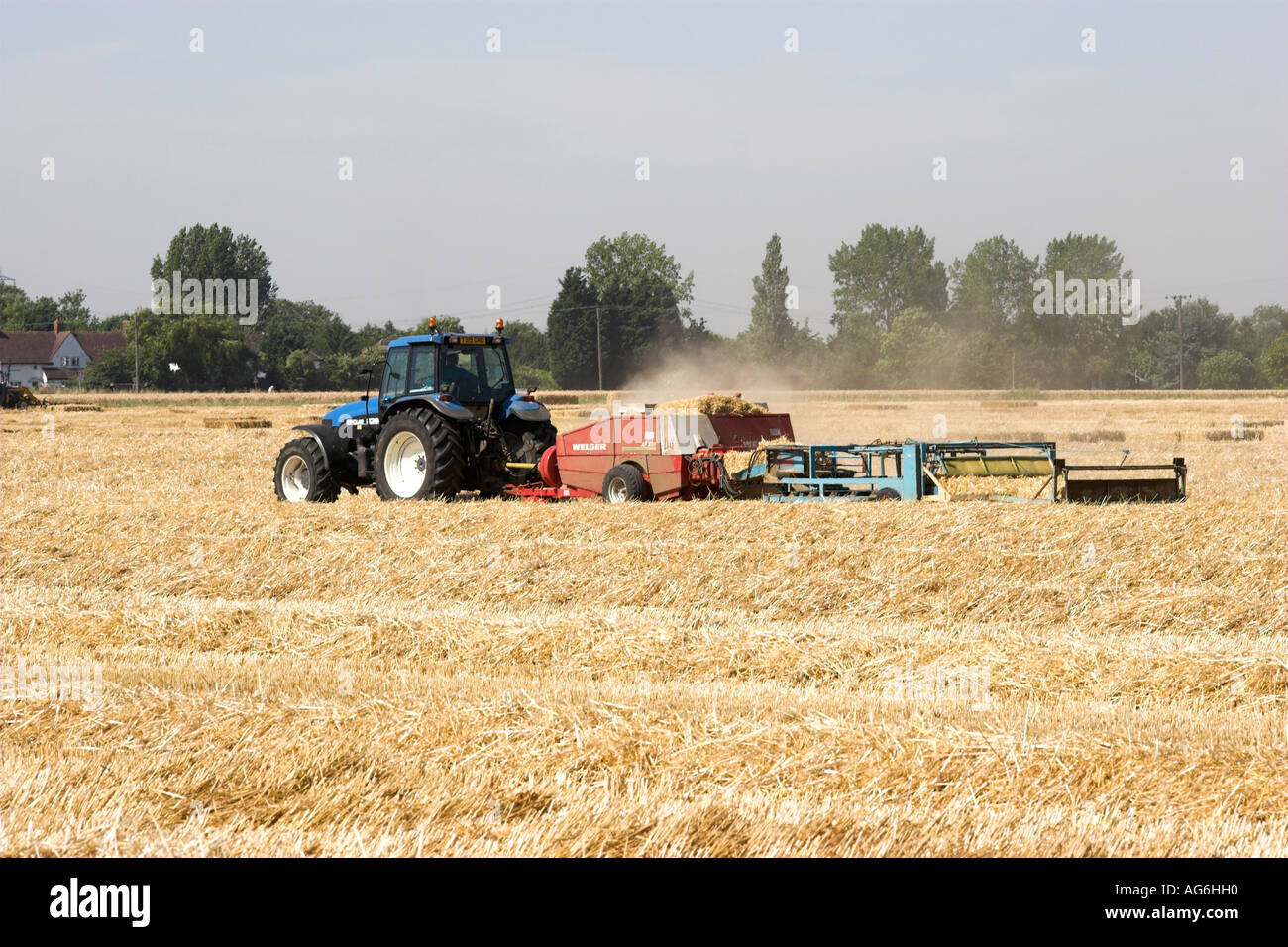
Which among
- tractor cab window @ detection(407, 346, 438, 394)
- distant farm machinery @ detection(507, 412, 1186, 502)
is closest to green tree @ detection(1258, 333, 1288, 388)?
distant farm machinery @ detection(507, 412, 1186, 502)

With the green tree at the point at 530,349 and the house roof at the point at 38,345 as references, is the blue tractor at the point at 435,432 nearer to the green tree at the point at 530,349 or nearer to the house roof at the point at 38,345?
the green tree at the point at 530,349

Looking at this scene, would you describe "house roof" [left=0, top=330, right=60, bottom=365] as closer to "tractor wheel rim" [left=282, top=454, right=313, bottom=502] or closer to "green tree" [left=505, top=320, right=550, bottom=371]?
"green tree" [left=505, top=320, right=550, bottom=371]

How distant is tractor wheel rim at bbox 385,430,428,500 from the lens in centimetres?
1388

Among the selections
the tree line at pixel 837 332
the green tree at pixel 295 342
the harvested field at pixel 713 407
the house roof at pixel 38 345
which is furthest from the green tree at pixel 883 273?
the harvested field at pixel 713 407

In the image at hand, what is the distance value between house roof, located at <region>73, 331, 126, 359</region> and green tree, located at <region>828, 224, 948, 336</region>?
58661mm

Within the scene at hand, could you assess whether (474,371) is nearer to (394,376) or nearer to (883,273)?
(394,376)

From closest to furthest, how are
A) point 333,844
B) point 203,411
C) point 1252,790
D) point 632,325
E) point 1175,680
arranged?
1. point 333,844
2. point 1252,790
3. point 1175,680
4. point 203,411
5. point 632,325

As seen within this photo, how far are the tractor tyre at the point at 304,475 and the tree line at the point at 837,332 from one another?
122 ft

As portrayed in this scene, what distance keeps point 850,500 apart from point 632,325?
59.3 m

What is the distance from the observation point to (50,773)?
494 cm

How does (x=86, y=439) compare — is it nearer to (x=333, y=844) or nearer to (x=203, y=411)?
(x=203, y=411)

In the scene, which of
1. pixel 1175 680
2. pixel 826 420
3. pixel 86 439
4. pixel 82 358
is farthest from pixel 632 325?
pixel 1175 680

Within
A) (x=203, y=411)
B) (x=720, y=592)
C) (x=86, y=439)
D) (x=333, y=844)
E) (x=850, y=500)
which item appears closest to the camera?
(x=333, y=844)

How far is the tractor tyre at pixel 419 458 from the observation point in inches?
527
